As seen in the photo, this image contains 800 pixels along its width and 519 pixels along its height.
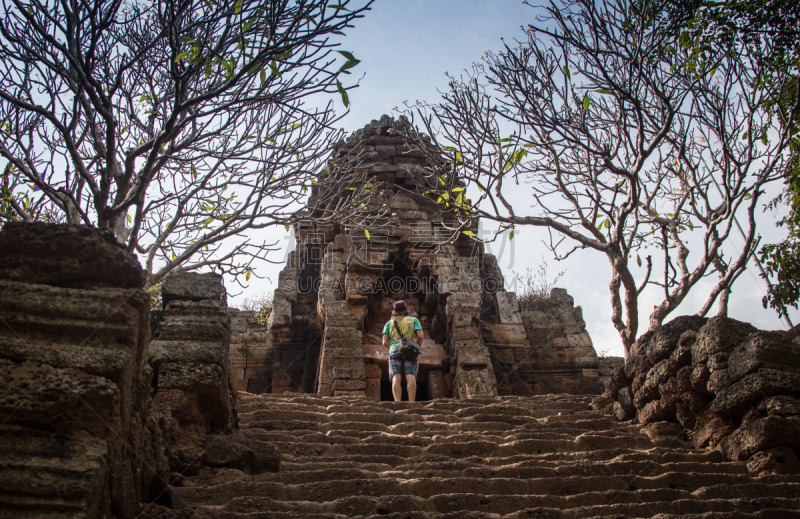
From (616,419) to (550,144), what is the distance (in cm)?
398

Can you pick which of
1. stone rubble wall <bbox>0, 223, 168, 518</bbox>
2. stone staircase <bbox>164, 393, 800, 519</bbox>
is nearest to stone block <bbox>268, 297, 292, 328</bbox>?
stone staircase <bbox>164, 393, 800, 519</bbox>

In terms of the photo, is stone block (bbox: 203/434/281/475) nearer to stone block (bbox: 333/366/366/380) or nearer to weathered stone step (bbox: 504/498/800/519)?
weathered stone step (bbox: 504/498/800/519)

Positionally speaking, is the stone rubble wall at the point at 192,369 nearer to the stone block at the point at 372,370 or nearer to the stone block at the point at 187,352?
the stone block at the point at 187,352

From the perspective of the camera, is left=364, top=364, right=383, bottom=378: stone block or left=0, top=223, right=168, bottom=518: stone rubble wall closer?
left=0, top=223, right=168, bottom=518: stone rubble wall

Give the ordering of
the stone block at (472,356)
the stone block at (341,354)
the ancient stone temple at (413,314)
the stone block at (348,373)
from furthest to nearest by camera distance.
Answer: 1. the ancient stone temple at (413,314)
2. the stone block at (472,356)
3. the stone block at (341,354)
4. the stone block at (348,373)

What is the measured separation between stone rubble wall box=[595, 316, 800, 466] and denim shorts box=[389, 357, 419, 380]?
3109 millimetres

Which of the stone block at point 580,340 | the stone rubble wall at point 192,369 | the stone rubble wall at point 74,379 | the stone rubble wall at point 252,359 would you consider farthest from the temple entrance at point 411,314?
the stone rubble wall at point 74,379

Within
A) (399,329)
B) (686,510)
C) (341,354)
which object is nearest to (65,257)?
(686,510)

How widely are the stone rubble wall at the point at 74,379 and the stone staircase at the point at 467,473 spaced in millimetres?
573

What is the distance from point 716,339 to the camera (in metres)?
5.23

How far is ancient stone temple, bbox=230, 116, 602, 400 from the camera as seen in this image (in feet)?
31.9

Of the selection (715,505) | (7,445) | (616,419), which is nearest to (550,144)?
(616,419)

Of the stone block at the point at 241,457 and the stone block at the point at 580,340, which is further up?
the stone block at the point at 580,340

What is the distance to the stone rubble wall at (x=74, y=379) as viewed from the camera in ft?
8.67
